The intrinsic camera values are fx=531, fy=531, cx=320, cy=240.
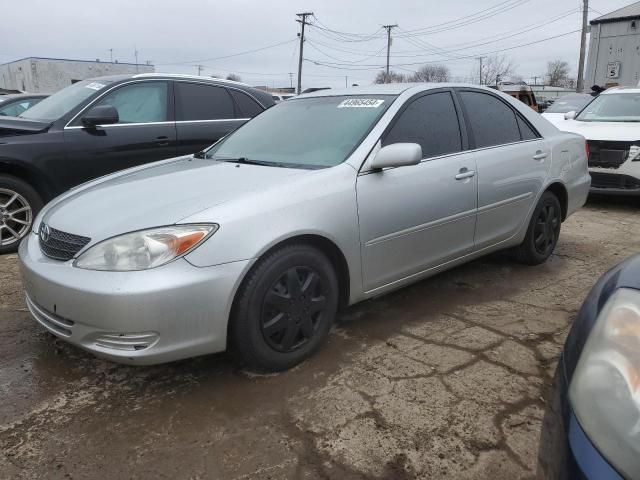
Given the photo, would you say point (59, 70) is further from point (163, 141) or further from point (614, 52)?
point (163, 141)

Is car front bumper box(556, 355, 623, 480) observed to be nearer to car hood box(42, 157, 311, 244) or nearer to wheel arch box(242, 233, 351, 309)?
wheel arch box(242, 233, 351, 309)

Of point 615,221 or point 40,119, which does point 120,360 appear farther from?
point 615,221

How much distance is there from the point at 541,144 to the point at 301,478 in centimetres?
337

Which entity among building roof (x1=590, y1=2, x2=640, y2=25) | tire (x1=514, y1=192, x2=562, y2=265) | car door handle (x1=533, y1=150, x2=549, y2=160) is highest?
building roof (x1=590, y1=2, x2=640, y2=25)

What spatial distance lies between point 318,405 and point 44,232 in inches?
65.3

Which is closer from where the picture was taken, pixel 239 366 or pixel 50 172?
pixel 239 366

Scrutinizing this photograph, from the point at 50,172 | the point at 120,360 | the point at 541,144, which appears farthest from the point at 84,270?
the point at 541,144

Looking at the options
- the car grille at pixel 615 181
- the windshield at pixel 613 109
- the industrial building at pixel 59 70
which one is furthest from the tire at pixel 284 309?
the industrial building at pixel 59 70

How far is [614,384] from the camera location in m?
1.11

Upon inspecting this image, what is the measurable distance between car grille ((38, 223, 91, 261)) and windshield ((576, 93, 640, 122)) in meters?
7.67

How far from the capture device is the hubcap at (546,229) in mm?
4398

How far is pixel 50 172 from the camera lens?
15.3 feet

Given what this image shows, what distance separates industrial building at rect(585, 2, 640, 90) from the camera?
3022 cm

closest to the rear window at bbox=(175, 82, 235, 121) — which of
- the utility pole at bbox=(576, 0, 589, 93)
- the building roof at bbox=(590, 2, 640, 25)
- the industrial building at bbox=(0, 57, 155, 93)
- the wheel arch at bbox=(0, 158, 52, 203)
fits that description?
the wheel arch at bbox=(0, 158, 52, 203)
